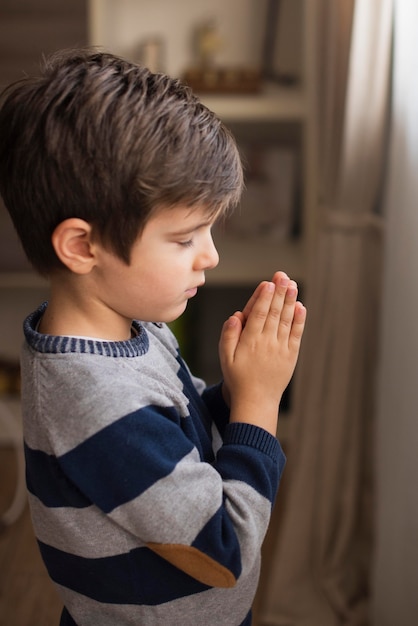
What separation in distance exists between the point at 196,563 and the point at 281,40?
2.06 metres

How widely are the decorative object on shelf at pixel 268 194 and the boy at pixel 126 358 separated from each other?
1.57 metres

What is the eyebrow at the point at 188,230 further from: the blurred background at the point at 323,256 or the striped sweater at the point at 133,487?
the blurred background at the point at 323,256

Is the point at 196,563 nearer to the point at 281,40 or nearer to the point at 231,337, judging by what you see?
the point at 231,337

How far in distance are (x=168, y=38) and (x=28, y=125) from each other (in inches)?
73.6

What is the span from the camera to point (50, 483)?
0.86 meters

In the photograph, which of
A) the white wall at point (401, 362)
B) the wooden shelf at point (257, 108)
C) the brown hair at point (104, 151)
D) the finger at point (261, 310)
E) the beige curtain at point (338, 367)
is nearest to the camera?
the brown hair at point (104, 151)

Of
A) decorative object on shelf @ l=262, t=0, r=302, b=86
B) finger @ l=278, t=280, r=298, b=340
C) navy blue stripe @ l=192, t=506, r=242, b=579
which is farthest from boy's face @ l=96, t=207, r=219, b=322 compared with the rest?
decorative object on shelf @ l=262, t=0, r=302, b=86

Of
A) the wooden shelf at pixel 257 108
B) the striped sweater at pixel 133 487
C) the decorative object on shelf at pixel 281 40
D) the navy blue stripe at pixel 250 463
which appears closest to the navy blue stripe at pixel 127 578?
the striped sweater at pixel 133 487

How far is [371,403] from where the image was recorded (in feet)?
5.81

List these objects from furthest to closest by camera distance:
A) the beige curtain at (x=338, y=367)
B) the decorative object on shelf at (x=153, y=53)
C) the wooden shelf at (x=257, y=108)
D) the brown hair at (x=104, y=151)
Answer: the decorative object on shelf at (x=153, y=53), the wooden shelf at (x=257, y=108), the beige curtain at (x=338, y=367), the brown hair at (x=104, y=151)

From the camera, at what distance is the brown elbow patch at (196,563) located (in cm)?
81

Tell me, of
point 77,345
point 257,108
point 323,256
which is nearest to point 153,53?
point 257,108

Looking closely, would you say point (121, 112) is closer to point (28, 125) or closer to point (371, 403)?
point (28, 125)

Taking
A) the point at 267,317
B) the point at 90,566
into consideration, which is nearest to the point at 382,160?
the point at 267,317
